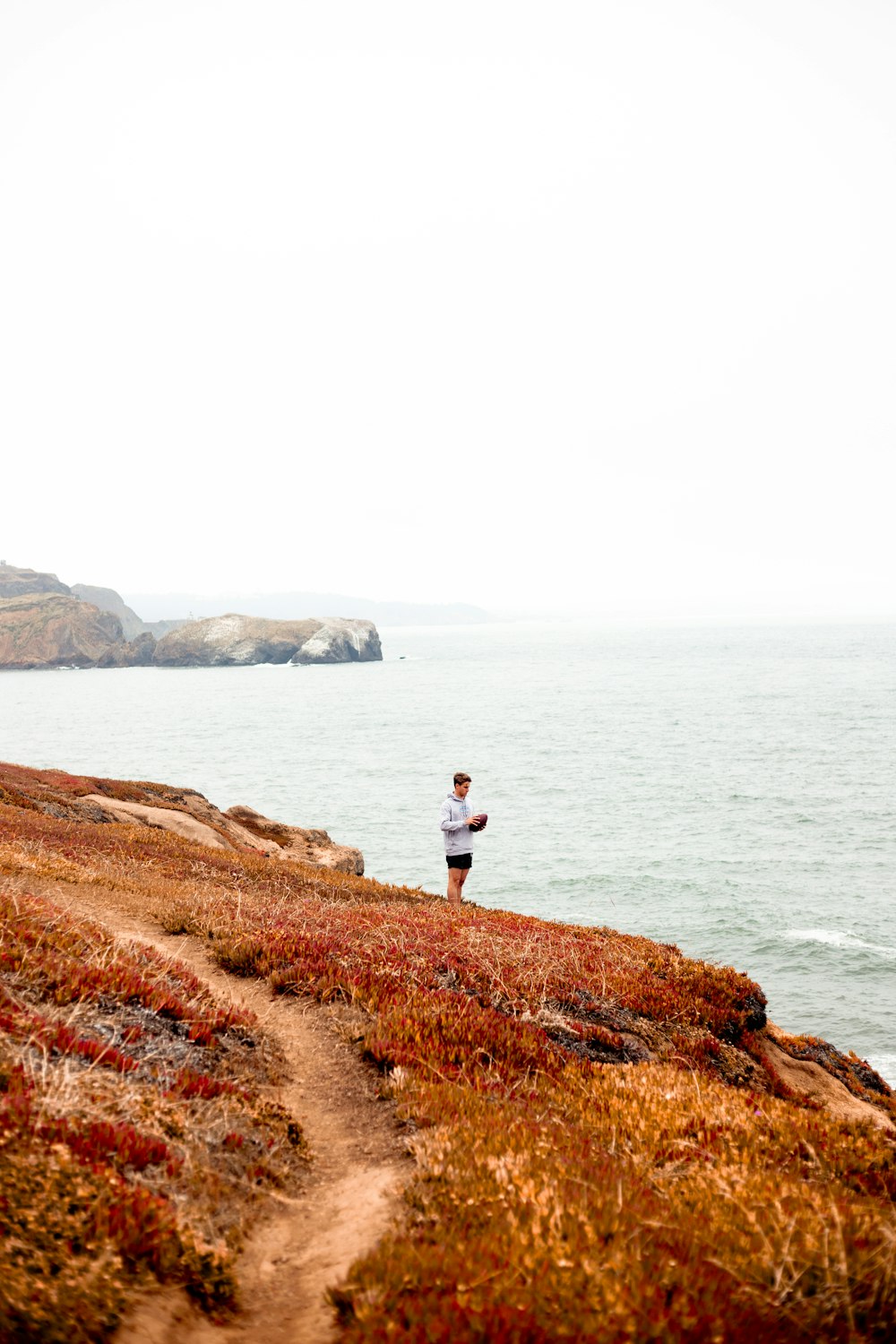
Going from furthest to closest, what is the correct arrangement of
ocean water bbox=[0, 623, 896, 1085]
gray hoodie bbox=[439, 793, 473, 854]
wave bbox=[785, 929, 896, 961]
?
ocean water bbox=[0, 623, 896, 1085] → wave bbox=[785, 929, 896, 961] → gray hoodie bbox=[439, 793, 473, 854]

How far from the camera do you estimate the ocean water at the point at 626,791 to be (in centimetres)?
3170

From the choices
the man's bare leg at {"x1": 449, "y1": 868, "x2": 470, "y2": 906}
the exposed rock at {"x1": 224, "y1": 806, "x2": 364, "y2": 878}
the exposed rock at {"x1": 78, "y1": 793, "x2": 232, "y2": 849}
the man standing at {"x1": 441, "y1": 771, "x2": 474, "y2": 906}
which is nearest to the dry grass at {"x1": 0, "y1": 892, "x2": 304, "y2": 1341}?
the man standing at {"x1": 441, "y1": 771, "x2": 474, "y2": 906}

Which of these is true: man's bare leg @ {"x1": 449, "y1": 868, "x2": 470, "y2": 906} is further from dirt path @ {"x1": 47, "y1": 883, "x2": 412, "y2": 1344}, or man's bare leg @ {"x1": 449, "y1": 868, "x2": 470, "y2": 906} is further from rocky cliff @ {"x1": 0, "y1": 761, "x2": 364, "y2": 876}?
dirt path @ {"x1": 47, "y1": 883, "x2": 412, "y2": 1344}

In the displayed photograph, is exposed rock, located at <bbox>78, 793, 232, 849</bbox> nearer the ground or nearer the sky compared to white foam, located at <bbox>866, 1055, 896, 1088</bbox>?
nearer the sky

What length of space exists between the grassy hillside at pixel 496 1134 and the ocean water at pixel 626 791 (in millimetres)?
14936

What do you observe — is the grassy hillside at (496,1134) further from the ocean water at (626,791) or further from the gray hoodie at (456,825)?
the ocean water at (626,791)

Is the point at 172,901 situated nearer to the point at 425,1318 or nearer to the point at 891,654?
the point at 425,1318

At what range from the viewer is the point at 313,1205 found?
5281mm

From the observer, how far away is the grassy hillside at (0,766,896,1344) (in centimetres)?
378

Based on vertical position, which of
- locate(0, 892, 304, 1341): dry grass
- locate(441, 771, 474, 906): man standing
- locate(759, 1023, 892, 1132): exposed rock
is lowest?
locate(759, 1023, 892, 1132): exposed rock

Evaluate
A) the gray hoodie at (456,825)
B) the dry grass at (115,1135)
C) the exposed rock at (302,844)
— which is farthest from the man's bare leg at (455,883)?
the dry grass at (115,1135)

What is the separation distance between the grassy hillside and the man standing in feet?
14.5

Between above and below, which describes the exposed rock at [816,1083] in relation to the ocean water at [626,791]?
above

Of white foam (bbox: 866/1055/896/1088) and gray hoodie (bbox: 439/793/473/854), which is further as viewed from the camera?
white foam (bbox: 866/1055/896/1088)
